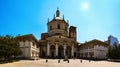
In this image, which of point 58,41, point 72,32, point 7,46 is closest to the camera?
point 7,46

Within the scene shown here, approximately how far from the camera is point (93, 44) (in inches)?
2544

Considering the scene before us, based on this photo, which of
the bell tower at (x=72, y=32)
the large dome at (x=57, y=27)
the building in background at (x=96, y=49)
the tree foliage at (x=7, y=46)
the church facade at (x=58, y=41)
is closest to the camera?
the tree foliage at (x=7, y=46)

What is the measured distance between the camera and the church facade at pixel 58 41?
7131 centimetres

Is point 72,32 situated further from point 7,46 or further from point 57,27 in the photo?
point 7,46

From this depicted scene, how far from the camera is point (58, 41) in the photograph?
7138 centimetres

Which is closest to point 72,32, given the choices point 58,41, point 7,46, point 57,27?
point 57,27

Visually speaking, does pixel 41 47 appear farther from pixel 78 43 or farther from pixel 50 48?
pixel 78 43

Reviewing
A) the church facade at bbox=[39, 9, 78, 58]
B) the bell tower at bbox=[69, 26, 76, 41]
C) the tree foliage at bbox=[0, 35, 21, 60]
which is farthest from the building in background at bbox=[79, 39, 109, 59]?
the tree foliage at bbox=[0, 35, 21, 60]

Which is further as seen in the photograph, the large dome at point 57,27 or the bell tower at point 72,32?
the bell tower at point 72,32

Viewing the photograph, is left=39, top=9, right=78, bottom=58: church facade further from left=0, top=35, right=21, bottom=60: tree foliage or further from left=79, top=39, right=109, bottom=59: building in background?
left=0, top=35, right=21, bottom=60: tree foliage

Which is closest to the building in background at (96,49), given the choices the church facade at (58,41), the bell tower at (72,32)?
the church facade at (58,41)

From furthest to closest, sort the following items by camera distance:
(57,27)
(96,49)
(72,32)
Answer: (72,32)
(57,27)
(96,49)

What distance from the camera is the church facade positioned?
71312mm

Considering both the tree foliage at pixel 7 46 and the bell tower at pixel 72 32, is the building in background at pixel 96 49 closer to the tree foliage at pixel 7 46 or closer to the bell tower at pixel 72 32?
the bell tower at pixel 72 32
